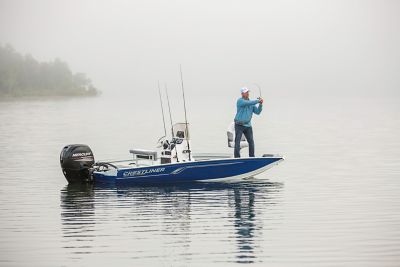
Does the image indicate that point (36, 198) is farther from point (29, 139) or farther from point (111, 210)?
point (29, 139)

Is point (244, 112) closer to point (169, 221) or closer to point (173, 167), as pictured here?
point (173, 167)

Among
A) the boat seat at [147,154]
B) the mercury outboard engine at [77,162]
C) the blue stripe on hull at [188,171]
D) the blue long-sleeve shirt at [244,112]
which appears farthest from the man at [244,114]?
the mercury outboard engine at [77,162]

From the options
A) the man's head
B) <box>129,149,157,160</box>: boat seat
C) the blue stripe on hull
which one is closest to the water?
the blue stripe on hull

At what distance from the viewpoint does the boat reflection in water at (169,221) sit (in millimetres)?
14469

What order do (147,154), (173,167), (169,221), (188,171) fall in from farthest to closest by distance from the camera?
(147,154), (188,171), (173,167), (169,221)

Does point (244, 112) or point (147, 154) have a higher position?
point (244, 112)

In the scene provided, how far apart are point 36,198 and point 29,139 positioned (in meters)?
26.3

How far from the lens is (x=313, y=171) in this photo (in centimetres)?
2753

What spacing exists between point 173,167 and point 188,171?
1.40 feet

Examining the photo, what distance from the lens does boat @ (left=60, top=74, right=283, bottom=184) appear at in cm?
2242

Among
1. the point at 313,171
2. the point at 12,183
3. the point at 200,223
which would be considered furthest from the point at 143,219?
the point at 313,171

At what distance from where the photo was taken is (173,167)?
22.3 metres

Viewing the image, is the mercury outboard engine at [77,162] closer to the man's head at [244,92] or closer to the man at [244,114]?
the man at [244,114]

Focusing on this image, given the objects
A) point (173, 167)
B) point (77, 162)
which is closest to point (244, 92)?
point (173, 167)
